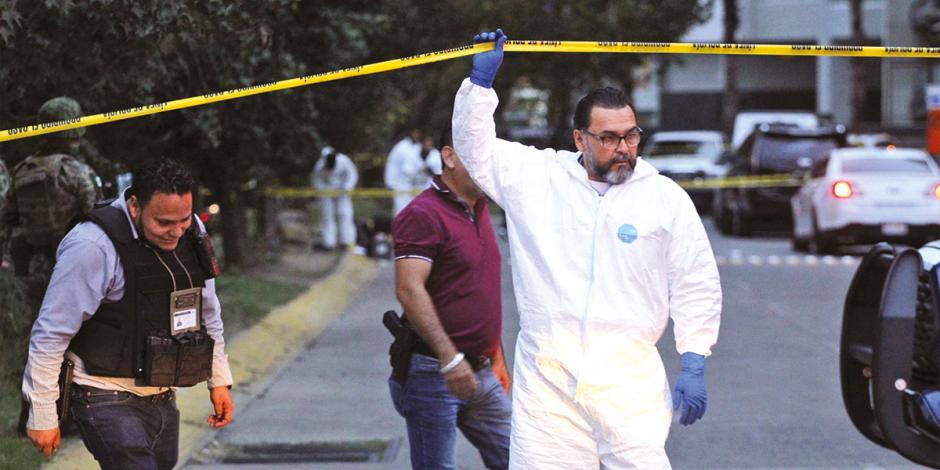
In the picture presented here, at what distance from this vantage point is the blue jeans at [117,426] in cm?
519

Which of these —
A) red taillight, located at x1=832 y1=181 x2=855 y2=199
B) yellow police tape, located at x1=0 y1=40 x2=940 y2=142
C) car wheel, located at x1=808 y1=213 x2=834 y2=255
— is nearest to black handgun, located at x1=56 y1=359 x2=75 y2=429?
yellow police tape, located at x1=0 y1=40 x2=940 y2=142

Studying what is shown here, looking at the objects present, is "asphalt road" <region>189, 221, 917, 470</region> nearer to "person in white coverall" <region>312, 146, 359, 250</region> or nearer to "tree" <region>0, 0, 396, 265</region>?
"tree" <region>0, 0, 396, 265</region>

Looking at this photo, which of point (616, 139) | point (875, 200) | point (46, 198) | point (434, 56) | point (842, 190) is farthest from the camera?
point (842, 190)

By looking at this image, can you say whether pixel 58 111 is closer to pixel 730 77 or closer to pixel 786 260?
pixel 786 260

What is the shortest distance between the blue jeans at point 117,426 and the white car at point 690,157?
79.6 ft

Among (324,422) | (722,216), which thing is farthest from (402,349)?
(722,216)

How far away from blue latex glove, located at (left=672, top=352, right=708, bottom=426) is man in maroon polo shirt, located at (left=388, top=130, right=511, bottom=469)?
0.99 m

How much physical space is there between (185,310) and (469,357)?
1.24m

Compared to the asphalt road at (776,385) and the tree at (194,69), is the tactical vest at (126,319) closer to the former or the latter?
the tree at (194,69)

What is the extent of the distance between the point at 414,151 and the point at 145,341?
18166 millimetres

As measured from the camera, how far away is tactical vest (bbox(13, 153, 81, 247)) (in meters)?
7.77

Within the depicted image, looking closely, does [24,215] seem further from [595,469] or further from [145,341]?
[595,469]

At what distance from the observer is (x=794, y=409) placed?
9906 mm

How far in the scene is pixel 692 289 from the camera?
5.05 meters
